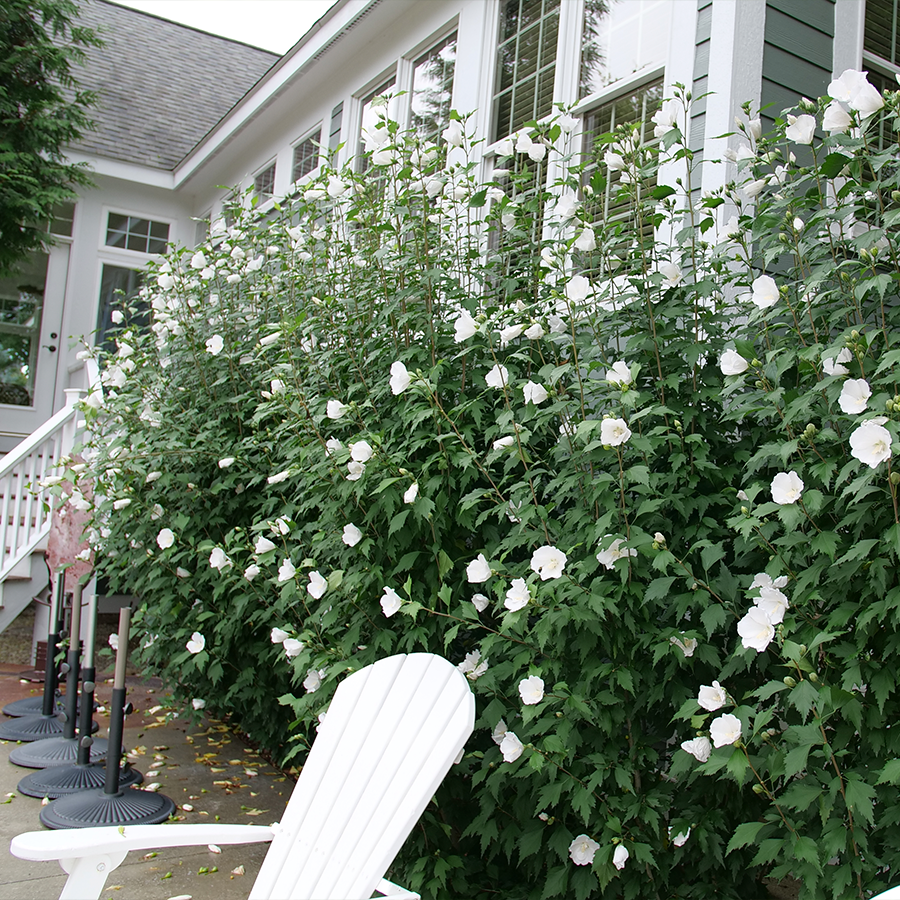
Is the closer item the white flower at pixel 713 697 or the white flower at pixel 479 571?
the white flower at pixel 713 697

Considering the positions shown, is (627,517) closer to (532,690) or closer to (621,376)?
(621,376)

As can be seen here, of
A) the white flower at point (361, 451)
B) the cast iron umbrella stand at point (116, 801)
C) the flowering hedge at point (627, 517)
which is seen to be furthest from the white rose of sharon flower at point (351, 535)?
the cast iron umbrella stand at point (116, 801)

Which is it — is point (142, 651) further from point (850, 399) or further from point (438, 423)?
point (850, 399)

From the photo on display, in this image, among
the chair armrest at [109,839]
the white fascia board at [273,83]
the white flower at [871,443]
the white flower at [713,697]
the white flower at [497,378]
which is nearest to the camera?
the chair armrest at [109,839]

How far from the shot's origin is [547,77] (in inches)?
173

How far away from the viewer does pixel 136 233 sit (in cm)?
954

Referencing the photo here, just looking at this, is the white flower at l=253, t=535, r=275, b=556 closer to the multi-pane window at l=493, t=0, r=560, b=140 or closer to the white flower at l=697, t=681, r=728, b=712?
the white flower at l=697, t=681, r=728, b=712

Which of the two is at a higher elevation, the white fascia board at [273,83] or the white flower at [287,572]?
the white fascia board at [273,83]

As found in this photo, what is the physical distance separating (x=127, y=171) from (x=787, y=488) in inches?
360

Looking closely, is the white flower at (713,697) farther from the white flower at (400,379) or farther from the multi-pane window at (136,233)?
the multi-pane window at (136,233)

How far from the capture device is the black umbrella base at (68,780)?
11.0 feet

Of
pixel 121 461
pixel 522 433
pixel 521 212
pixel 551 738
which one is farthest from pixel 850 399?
pixel 121 461

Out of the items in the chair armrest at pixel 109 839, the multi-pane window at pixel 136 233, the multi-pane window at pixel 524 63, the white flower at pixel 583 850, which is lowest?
the white flower at pixel 583 850

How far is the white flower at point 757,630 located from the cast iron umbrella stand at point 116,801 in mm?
2348
